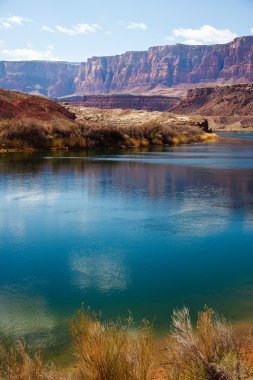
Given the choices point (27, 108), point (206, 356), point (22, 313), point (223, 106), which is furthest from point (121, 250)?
point (223, 106)

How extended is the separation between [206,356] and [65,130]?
32.8 m

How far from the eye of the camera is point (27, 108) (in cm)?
4353

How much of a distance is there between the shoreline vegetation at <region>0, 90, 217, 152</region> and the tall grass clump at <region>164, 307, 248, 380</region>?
96.7 ft

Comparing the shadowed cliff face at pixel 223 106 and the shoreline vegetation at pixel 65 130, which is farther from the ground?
the shadowed cliff face at pixel 223 106

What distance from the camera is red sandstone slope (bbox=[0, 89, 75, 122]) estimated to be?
136ft

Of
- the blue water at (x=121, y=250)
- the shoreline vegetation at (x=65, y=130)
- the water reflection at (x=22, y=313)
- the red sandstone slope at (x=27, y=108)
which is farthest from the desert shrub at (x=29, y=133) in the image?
the water reflection at (x=22, y=313)

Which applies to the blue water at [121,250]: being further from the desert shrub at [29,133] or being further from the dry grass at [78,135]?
the dry grass at [78,135]

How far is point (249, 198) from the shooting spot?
14875 millimetres

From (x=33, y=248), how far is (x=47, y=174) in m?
11.6

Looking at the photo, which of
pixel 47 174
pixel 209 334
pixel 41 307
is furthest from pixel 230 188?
pixel 209 334

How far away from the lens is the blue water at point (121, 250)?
253 inches

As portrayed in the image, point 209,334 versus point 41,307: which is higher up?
point 209,334

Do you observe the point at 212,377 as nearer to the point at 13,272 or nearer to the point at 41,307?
the point at 41,307

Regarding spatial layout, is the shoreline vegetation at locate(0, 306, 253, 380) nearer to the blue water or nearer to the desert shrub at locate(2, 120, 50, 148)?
the blue water
